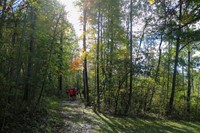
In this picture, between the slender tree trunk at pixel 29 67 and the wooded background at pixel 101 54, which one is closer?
the wooded background at pixel 101 54

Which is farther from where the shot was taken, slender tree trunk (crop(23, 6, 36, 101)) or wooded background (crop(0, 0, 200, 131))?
slender tree trunk (crop(23, 6, 36, 101))

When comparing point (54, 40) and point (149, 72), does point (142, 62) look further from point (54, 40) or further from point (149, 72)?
point (54, 40)

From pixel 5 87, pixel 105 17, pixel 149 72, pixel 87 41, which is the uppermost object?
pixel 105 17

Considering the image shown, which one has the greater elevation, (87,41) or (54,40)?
(87,41)

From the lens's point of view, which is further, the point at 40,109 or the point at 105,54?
the point at 105,54

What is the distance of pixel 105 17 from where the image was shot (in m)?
15.5

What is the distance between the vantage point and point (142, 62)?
13.4 meters

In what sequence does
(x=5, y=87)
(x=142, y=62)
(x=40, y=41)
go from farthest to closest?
(x=142, y=62), (x=40, y=41), (x=5, y=87)

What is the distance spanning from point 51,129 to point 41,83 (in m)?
3.24

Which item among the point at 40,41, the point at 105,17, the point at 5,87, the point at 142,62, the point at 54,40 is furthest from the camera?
the point at 105,17

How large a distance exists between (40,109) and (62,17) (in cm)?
449

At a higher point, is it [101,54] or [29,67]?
[101,54]

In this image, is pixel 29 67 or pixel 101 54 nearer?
pixel 29 67

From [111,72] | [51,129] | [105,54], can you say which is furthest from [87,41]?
[51,129]
